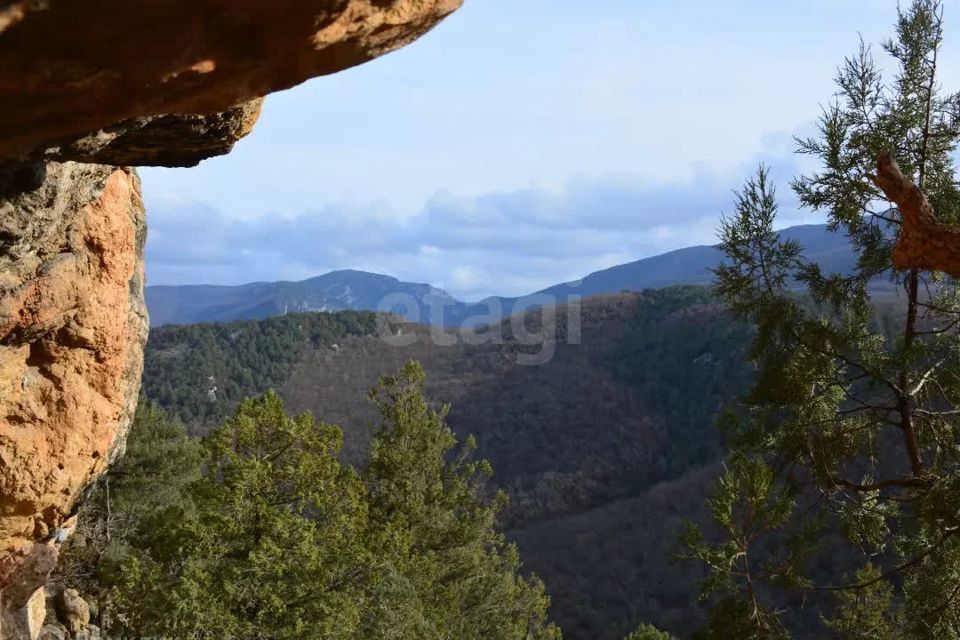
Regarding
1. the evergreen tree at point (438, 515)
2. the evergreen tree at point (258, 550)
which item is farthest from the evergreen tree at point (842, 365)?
the evergreen tree at point (438, 515)

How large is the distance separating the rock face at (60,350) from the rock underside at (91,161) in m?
0.01

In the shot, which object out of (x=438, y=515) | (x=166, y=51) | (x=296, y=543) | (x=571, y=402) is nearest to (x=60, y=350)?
(x=166, y=51)

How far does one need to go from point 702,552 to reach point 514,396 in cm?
7096

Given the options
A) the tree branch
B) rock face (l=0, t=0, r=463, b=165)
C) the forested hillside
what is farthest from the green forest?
the forested hillside

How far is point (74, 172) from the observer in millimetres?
5715

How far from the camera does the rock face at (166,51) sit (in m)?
2.94

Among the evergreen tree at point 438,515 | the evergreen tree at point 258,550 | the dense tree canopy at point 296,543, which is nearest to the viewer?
the evergreen tree at point 258,550

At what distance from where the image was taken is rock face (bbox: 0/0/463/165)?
116 inches

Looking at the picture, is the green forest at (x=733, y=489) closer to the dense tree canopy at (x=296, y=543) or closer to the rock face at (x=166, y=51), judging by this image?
the dense tree canopy at (x=296, y=543)

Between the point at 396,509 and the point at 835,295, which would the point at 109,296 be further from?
the point at 396,509

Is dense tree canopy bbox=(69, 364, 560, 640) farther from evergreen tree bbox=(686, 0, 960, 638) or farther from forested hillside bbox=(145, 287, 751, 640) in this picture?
forested hillside bbox=(145, 287, 751, 640)

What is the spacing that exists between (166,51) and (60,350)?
15.0 ft

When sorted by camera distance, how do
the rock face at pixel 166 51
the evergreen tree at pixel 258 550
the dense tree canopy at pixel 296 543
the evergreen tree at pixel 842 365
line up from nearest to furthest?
the rock face at pixel 166 51 → the evergreen tree at pixel 842 365 → the evergreen tree at pixel 258 550 → the dense tree canopy at pixel 296 543

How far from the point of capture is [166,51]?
10.1 ft
